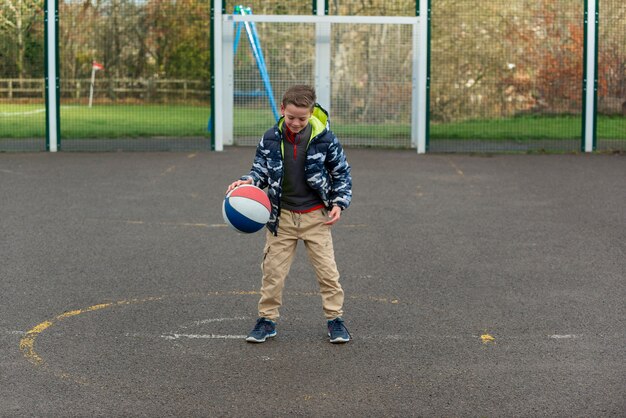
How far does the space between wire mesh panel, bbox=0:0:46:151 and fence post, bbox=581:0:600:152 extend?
9479 mm

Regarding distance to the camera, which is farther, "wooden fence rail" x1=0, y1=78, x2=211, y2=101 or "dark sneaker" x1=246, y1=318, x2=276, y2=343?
"wooden fence rail" x1=0, y1=78, x2=211, y2=101

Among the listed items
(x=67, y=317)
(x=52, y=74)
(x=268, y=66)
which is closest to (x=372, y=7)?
(x=268, y=66)

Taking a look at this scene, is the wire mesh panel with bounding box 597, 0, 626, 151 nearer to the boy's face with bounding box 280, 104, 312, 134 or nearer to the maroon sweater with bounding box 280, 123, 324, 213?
the maroon sweater with bounding box 280, 123, 324, 213

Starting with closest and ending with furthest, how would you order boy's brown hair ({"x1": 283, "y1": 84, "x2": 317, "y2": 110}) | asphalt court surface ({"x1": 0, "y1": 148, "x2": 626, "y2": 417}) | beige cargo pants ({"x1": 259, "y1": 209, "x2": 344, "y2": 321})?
1. asphalt court surface ({"x1": 0, "y1": 148, "x2": 626, "y2": 417})
2. boy's brown hair ({"x1": 283, "y1": 84, "x2": 317, "y2": 110})
3. beige cargo pants ({"x1": 259, "y1": 209, "x2": 344, "y2": 321})

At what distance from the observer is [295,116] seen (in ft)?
22.4

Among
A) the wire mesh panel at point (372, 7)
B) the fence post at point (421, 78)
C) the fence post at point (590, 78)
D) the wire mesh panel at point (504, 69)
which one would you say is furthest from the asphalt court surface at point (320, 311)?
the wire mesh panel at point (372, 7)

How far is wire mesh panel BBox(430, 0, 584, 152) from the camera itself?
20.0m

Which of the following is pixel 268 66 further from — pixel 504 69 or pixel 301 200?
pixel 301 200

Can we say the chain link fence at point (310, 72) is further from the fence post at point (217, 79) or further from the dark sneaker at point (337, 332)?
the dark sneaker at point (337, 332)

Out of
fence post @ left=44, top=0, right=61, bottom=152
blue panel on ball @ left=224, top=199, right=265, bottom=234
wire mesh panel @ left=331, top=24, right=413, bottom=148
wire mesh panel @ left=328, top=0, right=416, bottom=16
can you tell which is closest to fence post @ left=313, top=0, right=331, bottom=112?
wire mesh panel @ left=331, top=24, right=413, bottom=148

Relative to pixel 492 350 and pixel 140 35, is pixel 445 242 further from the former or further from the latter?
pixel 140 35

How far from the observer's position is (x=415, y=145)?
20.5 metres

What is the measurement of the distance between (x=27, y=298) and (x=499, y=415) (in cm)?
400

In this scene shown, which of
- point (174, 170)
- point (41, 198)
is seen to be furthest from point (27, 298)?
point (174, 170)
